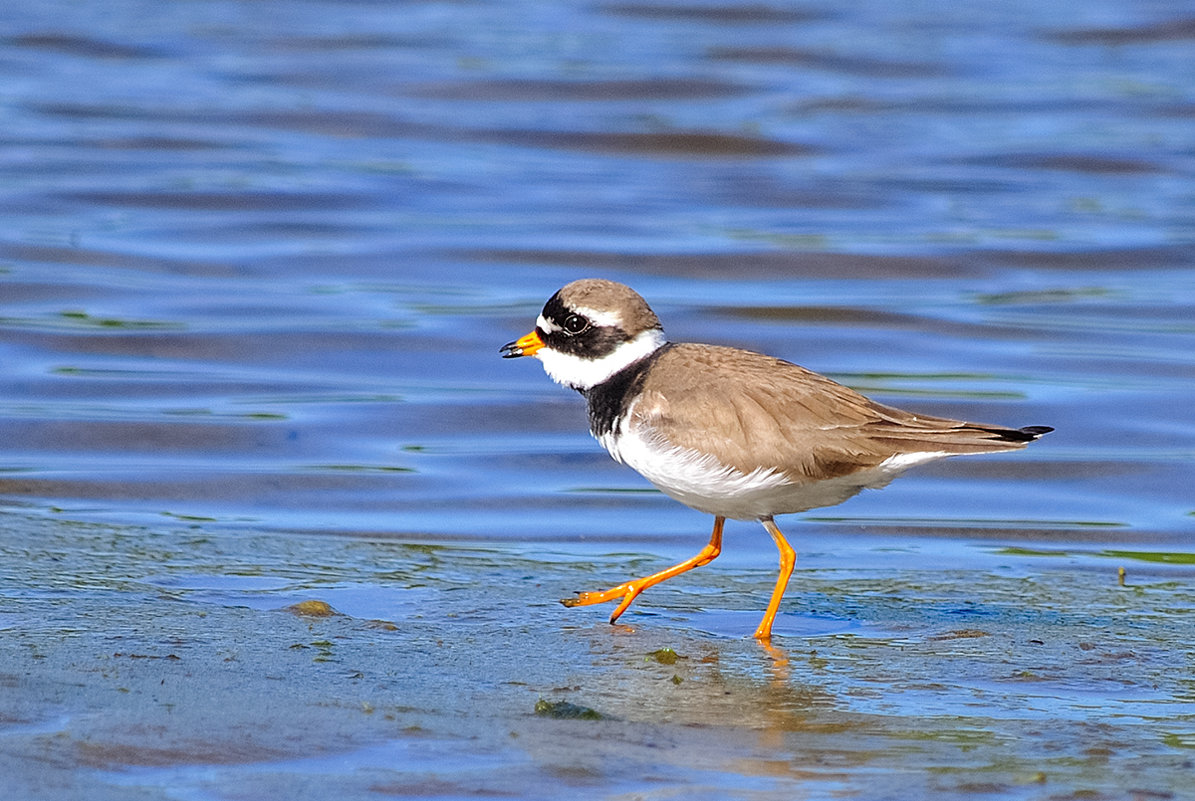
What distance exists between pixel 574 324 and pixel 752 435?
89cm

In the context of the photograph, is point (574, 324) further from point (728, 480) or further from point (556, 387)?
point (556, 387)

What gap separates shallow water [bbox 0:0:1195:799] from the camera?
4.32 metres

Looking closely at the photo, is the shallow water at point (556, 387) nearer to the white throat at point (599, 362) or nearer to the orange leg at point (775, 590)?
the orange leg at point (775, 590)

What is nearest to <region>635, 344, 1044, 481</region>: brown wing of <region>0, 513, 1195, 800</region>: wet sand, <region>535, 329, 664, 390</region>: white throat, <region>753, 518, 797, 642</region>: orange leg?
<region>535, 329, 664, 390</region>: white throat

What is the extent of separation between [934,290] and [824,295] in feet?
2.77

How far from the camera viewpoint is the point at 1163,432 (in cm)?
902

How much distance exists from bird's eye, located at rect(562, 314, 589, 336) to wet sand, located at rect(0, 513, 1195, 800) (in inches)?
36.4

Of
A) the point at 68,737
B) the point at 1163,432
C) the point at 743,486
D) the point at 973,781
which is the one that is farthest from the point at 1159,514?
the point at 68,737

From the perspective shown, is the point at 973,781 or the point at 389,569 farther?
the point at 389,569

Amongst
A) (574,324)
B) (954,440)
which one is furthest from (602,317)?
(954,440)

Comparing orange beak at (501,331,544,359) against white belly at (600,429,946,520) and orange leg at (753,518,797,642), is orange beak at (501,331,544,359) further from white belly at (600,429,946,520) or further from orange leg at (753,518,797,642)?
orange leg at (753,518,797,642)

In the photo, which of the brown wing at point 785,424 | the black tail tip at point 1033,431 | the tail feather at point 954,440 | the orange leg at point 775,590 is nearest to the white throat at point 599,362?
the brown wing at point 785,424

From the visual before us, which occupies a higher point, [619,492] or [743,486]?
[743,486]

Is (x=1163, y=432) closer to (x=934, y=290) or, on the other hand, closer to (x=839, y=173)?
(x=934, y=290)
